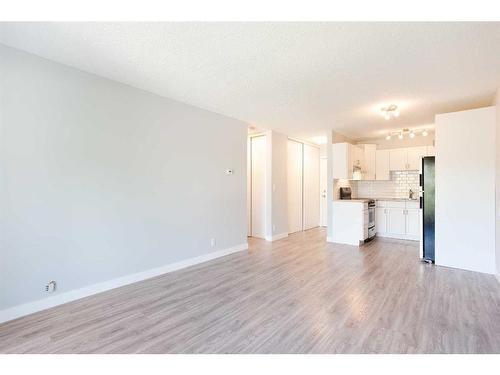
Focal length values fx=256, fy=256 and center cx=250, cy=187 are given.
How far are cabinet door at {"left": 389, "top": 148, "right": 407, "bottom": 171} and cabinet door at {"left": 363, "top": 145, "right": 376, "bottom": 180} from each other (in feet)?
1.27

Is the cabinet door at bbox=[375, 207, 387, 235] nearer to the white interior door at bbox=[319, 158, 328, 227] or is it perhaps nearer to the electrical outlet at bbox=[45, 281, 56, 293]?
the white interior door at bbox=[319, 158, 328, 227]

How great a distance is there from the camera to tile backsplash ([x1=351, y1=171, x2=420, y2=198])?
6.58m

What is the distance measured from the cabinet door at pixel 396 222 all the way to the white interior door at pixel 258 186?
3097 mm

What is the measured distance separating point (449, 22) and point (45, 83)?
379 centimetres

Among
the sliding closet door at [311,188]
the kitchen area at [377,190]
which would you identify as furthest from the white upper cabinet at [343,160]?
the sliding closet door at [311,188]

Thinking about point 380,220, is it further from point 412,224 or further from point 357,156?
point 357,156

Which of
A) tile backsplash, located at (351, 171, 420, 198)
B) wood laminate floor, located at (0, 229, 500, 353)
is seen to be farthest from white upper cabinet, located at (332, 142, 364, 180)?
wood laminate floor, located at (0, 229, 500, 353)

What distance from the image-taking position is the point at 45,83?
2.68 m

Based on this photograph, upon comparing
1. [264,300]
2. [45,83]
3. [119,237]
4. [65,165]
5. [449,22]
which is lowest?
[264,300]

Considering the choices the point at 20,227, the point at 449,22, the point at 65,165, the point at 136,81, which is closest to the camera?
the point at 449,22

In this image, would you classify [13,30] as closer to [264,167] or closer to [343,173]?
[264,167]

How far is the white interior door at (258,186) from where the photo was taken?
Result: 246 inches

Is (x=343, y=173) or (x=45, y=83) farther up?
(x=45, y=83)
